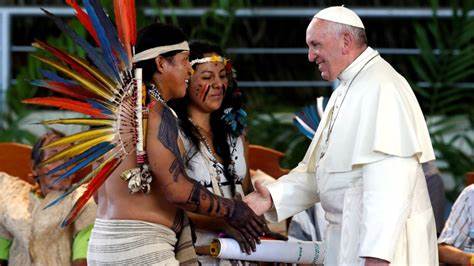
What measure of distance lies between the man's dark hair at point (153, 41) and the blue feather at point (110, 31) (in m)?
0.12

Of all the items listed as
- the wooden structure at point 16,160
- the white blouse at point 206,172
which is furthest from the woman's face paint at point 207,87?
the wooden structure at point 16,160

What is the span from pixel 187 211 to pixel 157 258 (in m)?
0.28

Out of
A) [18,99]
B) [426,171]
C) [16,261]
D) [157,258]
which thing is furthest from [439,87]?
[157,258]

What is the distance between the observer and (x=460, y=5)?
9.67 metres

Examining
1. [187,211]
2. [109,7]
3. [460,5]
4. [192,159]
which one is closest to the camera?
[187,211]

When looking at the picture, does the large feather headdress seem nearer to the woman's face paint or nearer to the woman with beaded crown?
the woman with beaded crown

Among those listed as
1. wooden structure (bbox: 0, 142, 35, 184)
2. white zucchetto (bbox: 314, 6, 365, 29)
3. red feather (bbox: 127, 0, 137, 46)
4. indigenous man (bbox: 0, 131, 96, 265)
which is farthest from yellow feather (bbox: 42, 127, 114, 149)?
wooden structure (bbox: 0, 142, 35, 184)

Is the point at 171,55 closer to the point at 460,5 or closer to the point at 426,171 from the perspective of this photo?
the point at 426,171

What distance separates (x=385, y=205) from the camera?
527 cm

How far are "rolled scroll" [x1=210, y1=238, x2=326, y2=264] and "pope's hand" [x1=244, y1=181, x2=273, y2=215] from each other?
16 cm

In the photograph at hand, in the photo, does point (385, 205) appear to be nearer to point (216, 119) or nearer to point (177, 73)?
point (177, 73)

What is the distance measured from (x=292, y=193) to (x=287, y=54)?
157 inches

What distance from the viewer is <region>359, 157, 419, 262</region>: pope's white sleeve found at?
526cm

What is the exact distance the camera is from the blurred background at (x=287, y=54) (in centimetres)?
924
